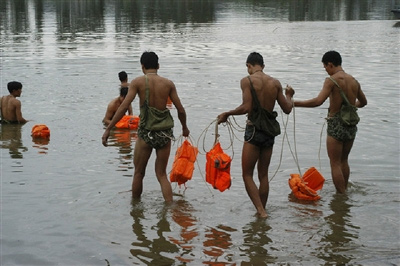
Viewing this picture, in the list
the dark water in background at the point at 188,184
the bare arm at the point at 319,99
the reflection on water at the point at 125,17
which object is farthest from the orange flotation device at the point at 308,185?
the reflection on water at the point at 125,17

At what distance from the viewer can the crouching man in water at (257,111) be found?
7.82m

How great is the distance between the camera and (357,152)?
11578 mm

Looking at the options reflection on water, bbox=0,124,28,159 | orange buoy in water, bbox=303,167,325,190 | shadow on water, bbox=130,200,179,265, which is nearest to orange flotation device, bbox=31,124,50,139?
reflection on water, bbox=0,124,28,159

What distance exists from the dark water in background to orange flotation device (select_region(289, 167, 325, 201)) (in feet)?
0.49

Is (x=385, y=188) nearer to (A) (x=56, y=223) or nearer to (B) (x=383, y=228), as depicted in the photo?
(B) (x=383, y=228)

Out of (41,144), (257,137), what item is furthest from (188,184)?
(41,144)

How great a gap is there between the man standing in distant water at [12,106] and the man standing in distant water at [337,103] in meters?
7.17

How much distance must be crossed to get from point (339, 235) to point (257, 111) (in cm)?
164

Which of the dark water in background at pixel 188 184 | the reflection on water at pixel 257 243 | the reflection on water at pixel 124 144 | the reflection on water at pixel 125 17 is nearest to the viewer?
the reflection on water at pixel 257 243

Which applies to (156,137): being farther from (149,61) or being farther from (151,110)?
(149,61)

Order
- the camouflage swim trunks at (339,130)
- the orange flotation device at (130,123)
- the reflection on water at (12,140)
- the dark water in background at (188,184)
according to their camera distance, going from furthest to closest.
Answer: the orange flotation device at (130,123)
the reflection on water at (12,140)
the camouflage swim trunks at (339,130)
the dark water in background at (188,184)

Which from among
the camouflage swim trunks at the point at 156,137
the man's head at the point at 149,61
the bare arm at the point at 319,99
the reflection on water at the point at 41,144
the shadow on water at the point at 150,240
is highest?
the man's head at the point at 149,61

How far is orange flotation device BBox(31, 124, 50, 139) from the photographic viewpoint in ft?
41.7

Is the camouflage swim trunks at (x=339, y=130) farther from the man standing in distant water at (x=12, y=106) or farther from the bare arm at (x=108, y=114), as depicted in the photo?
the man standing in distant water at (x=12, y=106)
